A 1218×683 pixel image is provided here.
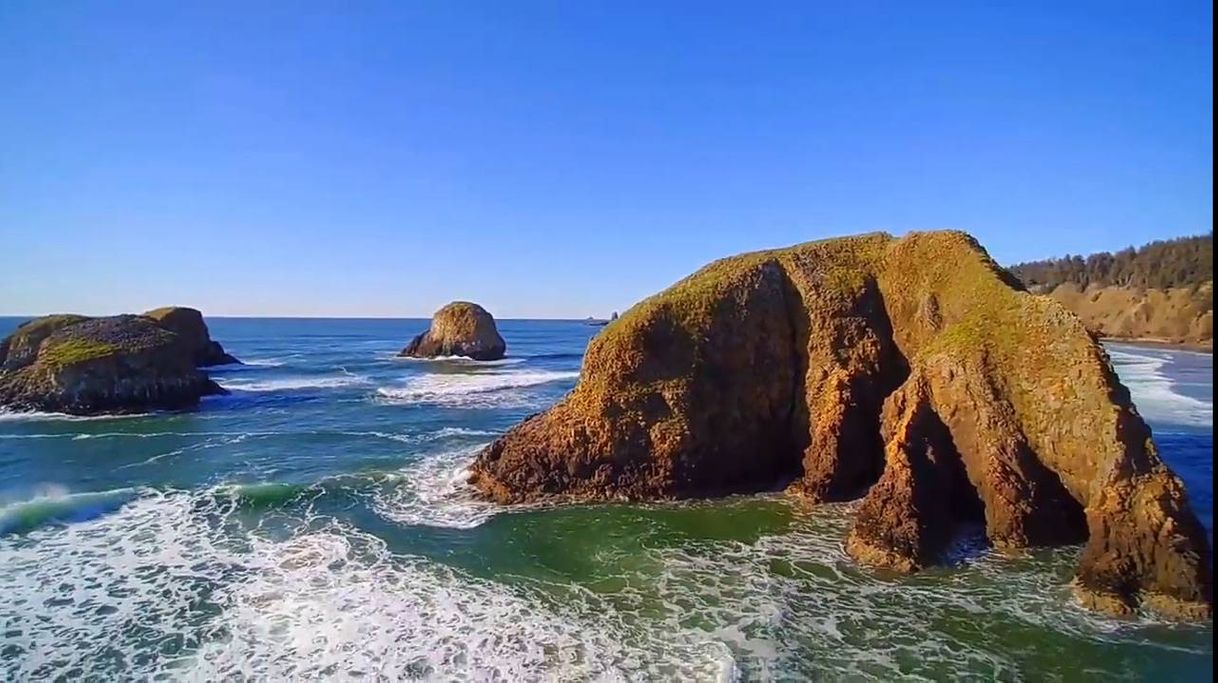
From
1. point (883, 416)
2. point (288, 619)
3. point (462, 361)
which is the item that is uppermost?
point (883, 416)

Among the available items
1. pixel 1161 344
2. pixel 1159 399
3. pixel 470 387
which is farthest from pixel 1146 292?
pixel 470 387

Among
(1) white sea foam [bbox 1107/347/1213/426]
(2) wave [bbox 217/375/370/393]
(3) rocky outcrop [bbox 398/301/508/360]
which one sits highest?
(3) rocky outcrop [bbox 398/301/508/360]

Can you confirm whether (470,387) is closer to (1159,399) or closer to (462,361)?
(462,361)

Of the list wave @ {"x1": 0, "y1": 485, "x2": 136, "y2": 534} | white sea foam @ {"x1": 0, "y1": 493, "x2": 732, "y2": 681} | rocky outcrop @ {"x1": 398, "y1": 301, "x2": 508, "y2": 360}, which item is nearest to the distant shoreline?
rocky outcrop @ {"x1": 398, "y1": 301, "x2": 508, "y2": 360}

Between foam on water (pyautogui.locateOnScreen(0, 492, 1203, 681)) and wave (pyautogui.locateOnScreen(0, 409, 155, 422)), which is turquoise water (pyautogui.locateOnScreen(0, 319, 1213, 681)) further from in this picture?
wave (pyautogui.locateOnScreen(0, 409, 155, 422))

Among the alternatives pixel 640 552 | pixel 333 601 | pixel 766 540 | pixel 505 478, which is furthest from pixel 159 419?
pixel 766 540

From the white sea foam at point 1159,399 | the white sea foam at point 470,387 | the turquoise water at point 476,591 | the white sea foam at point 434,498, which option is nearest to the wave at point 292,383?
the white sea foam at point 470,387
